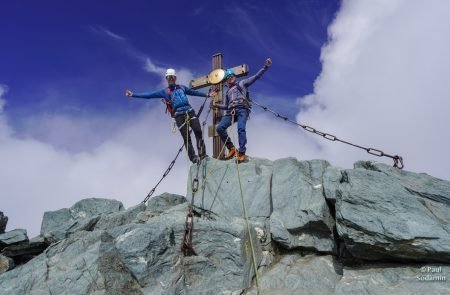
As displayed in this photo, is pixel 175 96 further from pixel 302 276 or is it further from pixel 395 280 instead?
pixel 395 280

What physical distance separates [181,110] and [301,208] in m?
5.71

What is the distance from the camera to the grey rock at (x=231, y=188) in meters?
11.3

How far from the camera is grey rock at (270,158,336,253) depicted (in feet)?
Result: 30.9

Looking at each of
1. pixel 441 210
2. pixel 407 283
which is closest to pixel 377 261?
pixel 407 283

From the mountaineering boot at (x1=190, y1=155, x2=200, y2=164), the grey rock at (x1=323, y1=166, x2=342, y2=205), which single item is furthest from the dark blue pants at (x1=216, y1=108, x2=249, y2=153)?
the grey rock at (x1=323, y1=166, x2=342, y2=205)

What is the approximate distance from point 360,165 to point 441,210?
2.63m

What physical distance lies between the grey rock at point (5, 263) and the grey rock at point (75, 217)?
1265 millimetres

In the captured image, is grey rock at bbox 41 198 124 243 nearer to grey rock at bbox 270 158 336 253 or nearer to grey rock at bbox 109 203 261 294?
grey rock at bbox 109 203 261 294

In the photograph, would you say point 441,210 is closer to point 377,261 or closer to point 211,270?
point 377,261

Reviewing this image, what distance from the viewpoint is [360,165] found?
1098 cm

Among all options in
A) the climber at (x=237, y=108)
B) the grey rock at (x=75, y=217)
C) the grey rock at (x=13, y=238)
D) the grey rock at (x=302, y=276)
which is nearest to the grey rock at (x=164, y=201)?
the grey rock at (x=75, y=217)

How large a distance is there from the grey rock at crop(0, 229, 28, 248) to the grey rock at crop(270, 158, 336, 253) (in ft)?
25.4

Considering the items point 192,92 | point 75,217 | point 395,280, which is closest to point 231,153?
point 192,92

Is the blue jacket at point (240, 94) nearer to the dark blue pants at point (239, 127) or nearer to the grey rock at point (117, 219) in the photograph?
the dark blue pants at point (239, 127)
